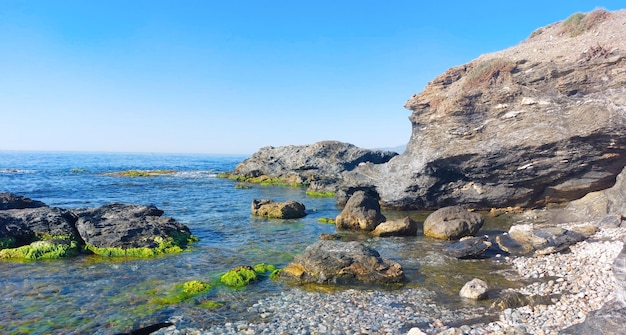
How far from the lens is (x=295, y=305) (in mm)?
14578

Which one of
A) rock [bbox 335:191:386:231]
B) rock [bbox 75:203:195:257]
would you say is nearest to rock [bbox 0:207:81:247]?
rock [bbox 75:203:195:257]

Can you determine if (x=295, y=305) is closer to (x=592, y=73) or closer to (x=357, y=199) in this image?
(x=357, y=199)

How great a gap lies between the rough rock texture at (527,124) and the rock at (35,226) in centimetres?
2814

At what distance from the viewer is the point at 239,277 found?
57.3ft

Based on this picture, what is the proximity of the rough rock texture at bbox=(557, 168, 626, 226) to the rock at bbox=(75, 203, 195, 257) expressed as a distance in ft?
89.7

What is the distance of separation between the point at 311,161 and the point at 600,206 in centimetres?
5652

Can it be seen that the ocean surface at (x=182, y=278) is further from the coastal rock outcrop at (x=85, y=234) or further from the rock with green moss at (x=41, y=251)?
the coastal rock outcrop at (x=85, y=234)

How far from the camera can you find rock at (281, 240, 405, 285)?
56.9ft

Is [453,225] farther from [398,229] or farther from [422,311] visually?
[422,311]

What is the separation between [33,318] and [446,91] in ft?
107

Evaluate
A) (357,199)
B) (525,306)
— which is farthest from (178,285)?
(357,199)

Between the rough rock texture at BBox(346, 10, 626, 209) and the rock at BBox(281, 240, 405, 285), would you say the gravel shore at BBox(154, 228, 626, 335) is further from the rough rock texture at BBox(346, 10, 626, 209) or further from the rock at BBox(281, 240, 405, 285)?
the rough rock texture at BBox(346, 10, 626, 209)

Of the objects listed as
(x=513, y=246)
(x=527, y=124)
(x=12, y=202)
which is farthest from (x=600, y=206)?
(x=12, y=202)

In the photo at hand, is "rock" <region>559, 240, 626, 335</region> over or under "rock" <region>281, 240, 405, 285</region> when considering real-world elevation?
over
